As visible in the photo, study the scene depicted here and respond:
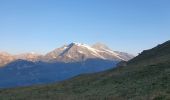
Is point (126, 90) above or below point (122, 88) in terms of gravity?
below

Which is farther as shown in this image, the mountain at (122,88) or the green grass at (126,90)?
the mountain at (122,88)

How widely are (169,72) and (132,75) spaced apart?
10246mm

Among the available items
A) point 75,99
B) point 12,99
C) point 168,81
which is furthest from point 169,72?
point 12,99

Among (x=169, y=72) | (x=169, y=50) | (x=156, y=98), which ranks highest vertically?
(x=169, y=50)

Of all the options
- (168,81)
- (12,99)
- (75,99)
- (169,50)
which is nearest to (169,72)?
(168,81)

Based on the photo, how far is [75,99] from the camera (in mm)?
40406

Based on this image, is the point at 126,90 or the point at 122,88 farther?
the point at 122,88

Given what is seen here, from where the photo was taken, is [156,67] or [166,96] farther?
[156,67]

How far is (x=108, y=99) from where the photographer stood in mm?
35281

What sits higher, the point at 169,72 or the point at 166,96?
the point at 169,72

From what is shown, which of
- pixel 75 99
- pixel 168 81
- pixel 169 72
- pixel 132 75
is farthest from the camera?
pixel 132 75

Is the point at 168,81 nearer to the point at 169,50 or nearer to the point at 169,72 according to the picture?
the point at 169,72

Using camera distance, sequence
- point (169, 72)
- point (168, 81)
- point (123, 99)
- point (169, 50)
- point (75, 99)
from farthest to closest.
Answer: point (169, 50), point (169, 72), point (168, 81), point (75, 99), point (123, 99)

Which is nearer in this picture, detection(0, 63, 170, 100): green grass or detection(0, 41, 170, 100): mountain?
detection(0, 63, 170, 100): green grass
